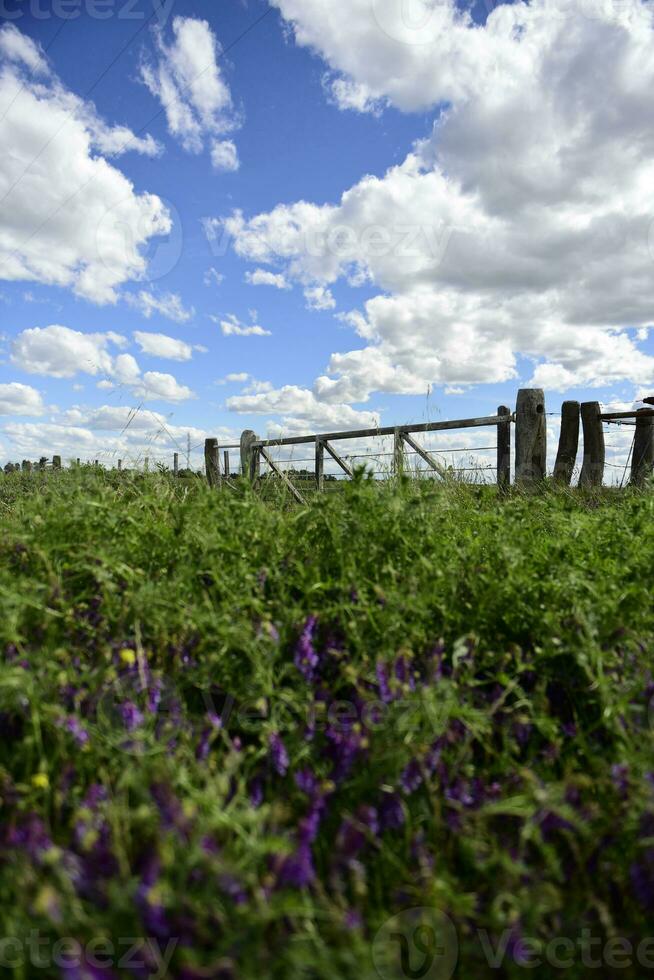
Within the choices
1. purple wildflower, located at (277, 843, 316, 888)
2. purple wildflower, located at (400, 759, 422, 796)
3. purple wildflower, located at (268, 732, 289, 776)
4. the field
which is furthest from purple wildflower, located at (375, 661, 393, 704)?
purple wildflower, located at (277, 843, 316, 888)

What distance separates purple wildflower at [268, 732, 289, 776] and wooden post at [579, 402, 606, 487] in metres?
9.03

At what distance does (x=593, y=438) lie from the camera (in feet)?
33.3

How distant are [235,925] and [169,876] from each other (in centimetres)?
19

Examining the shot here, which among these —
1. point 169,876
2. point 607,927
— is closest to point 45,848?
point 169,876

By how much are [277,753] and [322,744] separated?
0.19 m

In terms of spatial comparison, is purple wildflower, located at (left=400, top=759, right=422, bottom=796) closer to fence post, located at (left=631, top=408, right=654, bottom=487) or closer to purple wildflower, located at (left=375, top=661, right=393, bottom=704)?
purple wildflower, located at (left=375, top=661, right=393, bottom=704)

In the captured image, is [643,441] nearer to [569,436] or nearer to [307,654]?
[569,436]

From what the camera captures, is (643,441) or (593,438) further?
(593,438)

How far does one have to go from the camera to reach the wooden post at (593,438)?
1002 cm

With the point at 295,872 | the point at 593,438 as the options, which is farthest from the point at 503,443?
the point at 295,872

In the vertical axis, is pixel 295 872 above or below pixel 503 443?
below

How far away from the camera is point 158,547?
2.90 meters

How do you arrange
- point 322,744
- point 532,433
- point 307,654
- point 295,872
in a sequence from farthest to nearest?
point 532,433, point 307,654, point 322,744, point 295,872

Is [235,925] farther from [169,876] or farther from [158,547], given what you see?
[158,547]
